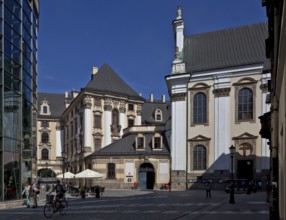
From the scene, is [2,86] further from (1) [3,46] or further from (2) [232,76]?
(2) [232,76]

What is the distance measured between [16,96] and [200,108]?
92.1ft

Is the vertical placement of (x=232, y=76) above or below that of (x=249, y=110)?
above

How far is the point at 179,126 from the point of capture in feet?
164

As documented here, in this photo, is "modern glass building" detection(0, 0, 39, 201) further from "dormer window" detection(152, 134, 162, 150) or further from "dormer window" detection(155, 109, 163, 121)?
"dormer window" detection(155, 109, 163, 121)

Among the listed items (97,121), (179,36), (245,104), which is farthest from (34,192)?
(97,121)

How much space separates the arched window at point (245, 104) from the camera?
4653 centimetres

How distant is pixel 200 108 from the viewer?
49.3 m

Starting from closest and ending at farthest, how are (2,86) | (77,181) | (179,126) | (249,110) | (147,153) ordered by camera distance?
(2,86) → (249,110) → (179,126) → (147,153) → (77,181)

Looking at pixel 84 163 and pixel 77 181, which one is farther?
pixel 77 181

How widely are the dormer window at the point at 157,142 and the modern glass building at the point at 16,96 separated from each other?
27.4m

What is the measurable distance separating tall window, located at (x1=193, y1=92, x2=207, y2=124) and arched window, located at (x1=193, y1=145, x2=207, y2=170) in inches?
121

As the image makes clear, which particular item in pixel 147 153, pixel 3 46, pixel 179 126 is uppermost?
pixel 3 46

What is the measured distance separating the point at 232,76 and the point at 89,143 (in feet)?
85.3

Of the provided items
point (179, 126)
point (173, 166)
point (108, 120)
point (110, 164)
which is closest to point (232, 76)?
point (179, 126)
